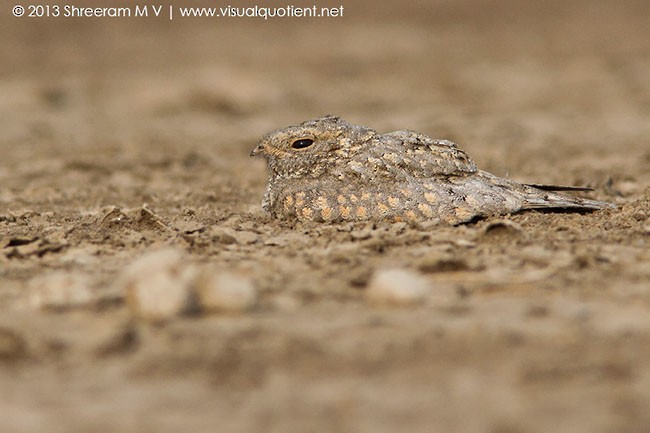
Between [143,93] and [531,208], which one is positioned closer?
[531,208]

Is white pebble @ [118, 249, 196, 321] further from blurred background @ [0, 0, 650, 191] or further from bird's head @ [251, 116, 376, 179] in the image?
blurred background @ [0, 0, 650, 191]

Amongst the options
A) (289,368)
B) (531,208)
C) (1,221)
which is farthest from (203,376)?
(1,221)

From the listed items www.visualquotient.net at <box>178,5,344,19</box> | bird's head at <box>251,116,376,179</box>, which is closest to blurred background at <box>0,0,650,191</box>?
www.visualquotient.net at <box>178,5,344,19</box>

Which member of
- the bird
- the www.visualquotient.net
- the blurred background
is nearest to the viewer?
the bird

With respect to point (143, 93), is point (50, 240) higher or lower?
lower

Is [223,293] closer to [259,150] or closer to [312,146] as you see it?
[312,146]

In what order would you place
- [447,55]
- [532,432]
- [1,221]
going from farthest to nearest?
[447,55], [1,221], [532,432]

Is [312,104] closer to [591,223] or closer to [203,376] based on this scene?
[591,223]
